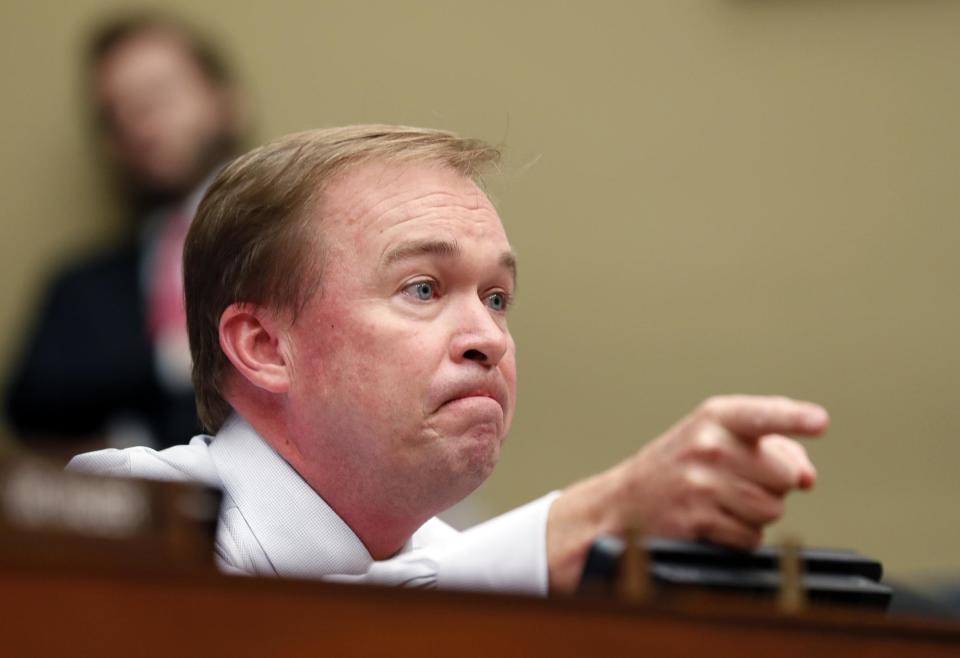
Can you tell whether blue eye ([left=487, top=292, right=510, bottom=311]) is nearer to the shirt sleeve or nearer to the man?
the man

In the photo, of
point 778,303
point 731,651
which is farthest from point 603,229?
point 731,651

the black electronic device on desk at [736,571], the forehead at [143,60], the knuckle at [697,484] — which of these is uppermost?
the forehead at [143,60]

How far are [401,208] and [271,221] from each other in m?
0.15

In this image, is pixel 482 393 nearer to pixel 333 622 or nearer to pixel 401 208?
pixel 401 208

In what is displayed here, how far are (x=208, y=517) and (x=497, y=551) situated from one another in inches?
14.1

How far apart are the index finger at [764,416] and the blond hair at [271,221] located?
1.71ft

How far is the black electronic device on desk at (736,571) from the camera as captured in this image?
115 centimetres

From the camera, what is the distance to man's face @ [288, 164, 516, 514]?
151 centimetres

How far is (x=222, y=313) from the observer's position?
163 cm

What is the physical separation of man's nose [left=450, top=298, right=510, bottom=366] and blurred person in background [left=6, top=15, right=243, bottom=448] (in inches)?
39.8

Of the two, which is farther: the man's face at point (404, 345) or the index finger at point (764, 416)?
the man's face at point (404, 345)

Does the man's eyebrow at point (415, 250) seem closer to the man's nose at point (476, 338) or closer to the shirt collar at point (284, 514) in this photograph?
the man's nose at point (476, 338)

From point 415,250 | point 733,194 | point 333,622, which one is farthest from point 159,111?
point 333,622

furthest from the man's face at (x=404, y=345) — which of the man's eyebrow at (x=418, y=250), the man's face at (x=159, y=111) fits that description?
the man's face at (x=159, y=111)
